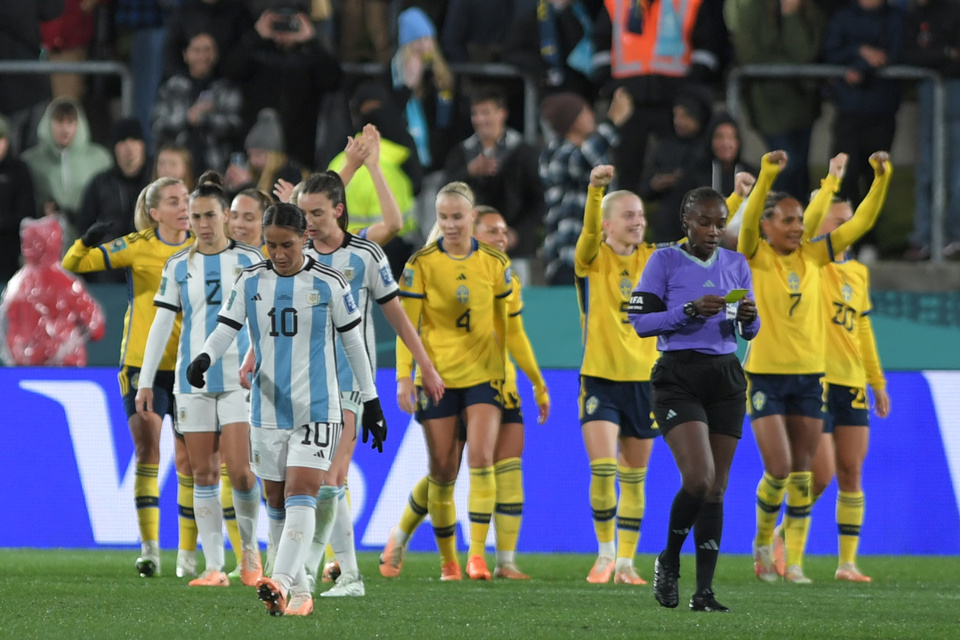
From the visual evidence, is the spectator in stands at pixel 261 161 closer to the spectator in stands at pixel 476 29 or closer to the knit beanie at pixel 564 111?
the spectator in stands at pixel 476 29

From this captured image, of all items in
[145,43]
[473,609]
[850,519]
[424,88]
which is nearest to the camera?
[473,609]

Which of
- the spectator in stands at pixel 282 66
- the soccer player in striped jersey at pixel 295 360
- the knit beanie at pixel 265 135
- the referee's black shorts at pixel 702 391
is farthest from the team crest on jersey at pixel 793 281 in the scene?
the spectator in stands at pixel 282 66

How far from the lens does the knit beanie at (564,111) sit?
41.3 feet

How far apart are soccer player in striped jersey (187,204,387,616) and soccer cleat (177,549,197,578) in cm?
225

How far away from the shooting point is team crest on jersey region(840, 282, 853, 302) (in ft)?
34.7

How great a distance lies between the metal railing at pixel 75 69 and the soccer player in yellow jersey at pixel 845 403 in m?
6.68

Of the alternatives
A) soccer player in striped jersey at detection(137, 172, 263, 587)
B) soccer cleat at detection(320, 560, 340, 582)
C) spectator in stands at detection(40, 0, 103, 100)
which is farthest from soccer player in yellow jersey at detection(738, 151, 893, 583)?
spectator in stands at detection(40, 0, 103, 100)

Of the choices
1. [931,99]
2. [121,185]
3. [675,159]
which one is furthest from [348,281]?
[931,99]

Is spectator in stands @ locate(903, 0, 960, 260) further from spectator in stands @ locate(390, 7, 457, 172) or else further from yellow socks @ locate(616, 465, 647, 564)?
yellow socks @ locate(616, 465, 647, 564)

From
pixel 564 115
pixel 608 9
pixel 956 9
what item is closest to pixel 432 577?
pixel 564 115

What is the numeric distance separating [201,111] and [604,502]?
5544 millimetres

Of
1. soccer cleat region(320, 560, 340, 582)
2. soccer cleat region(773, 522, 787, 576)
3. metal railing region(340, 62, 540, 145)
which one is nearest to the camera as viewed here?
soccer cleat region(320, 560, 340, 582)

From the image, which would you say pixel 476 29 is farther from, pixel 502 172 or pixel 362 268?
pixel 362 268

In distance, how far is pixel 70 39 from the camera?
14.6 meters
